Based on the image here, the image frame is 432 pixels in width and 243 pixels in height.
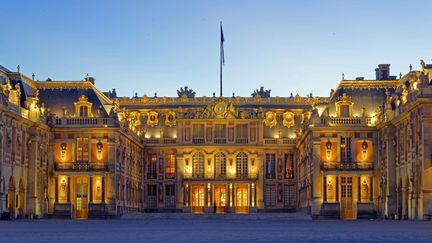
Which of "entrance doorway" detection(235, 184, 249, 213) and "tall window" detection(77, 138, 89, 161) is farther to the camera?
"entrance doorway" detection(235, 184, 249, 213)

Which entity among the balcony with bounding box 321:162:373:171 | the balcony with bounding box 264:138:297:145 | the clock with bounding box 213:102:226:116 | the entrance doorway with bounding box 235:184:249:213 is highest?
the clock with bounding box 213:102:226:116

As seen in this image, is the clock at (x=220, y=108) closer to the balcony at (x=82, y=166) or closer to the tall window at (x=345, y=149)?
the tall window at (x=345, y=149)

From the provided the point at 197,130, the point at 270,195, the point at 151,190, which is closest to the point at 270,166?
the point at 270,195

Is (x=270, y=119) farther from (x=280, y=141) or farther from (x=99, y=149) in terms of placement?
(x=99, y=149)

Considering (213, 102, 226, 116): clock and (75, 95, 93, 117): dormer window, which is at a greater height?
(213, 102, 226, 116): clock

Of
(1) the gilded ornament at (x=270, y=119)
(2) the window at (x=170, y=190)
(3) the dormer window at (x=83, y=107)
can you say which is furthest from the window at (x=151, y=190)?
(3) the dormer window at (x=83, y=107)

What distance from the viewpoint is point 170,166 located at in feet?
311

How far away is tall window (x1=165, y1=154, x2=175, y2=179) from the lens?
94.6 m

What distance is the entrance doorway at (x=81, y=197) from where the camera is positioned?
256 feet

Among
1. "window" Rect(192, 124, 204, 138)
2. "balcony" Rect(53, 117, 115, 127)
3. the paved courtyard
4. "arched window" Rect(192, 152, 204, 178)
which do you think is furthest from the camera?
"arched window" Rect(192, 152, 204, 178)

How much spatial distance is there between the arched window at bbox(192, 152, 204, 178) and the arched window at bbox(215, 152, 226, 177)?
1.62 meters

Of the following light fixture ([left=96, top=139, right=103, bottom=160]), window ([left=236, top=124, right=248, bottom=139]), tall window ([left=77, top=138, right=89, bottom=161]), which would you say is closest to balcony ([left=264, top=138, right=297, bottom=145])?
window ([left=236, top=124, right=248, bottom=139])

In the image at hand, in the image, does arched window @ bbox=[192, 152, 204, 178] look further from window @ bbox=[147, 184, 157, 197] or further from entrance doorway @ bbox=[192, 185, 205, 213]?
window @ bbox=[147, 184, 157, 197]

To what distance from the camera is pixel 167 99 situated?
98.5 metres
